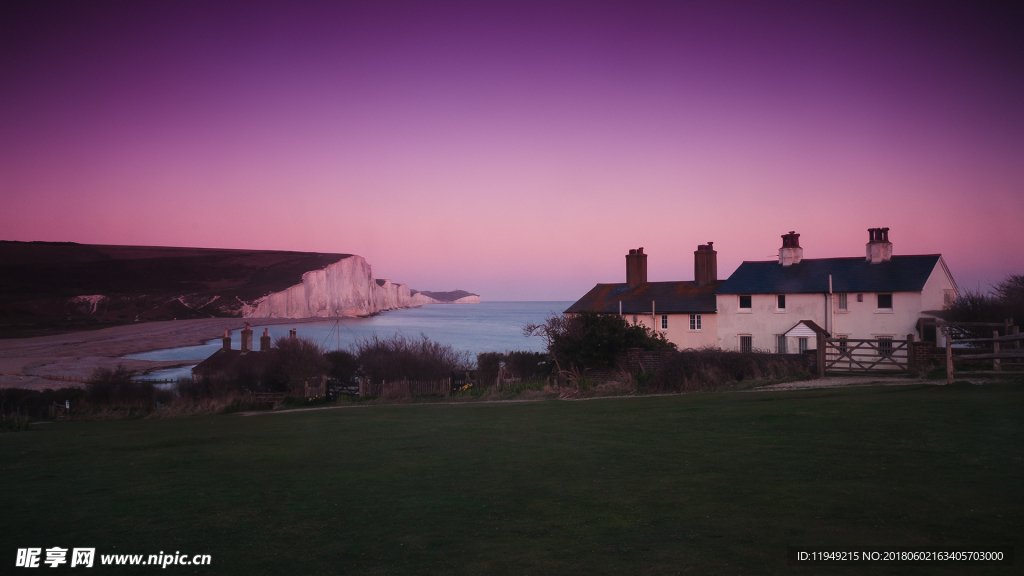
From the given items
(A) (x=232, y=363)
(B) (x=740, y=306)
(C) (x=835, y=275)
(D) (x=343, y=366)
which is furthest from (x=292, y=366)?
(C) (x=835, y=275)

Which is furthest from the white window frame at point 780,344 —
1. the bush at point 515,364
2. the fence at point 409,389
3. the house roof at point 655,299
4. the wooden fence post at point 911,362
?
the fence at point 409,389

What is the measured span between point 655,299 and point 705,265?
16.7 feet

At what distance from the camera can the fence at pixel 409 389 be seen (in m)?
27.4

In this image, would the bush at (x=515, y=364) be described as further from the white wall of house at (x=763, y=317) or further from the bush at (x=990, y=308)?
the bush at (x=990, y=308)

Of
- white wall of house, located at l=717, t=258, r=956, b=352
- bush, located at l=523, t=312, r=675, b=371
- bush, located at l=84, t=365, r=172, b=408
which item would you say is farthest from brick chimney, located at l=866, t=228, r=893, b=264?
bush, located at l=84, t=365, r=172, b=408

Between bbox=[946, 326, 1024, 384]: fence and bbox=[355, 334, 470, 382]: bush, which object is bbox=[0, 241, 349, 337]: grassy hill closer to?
bbox=[355, 334, 470, 382]: bush

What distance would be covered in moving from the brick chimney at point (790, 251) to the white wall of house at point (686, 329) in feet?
20.6

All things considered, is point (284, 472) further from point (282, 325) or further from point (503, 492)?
point (282, 325)

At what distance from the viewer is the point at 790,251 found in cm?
4128

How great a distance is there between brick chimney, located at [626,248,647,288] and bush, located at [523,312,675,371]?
22.4 meters

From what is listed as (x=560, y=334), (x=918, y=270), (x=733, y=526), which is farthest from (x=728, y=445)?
(x=918, y=270)

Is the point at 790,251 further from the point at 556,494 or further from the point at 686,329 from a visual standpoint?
the point at 556,494

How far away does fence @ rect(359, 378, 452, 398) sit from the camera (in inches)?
1077

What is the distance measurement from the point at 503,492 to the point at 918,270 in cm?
3959
